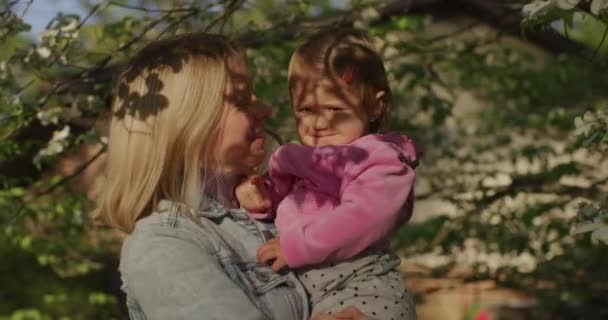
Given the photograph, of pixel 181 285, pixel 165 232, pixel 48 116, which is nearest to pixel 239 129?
pixel 165 232

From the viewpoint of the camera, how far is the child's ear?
10.3 feet

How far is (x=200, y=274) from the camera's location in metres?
2.62

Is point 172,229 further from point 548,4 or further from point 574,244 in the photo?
point 574,244

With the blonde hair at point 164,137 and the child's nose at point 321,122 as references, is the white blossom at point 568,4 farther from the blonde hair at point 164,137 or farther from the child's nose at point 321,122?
the blonde hair at point 164,137

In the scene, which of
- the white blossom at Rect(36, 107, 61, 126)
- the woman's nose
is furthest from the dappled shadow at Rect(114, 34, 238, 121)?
the white blossom at Rect(36, 107, 61, 126)

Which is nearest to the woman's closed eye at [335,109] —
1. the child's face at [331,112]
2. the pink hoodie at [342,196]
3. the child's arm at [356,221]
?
the child's face at [331,112]

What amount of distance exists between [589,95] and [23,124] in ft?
16.3

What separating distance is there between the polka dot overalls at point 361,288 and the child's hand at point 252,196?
24 cm

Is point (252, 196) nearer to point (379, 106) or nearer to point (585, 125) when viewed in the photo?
point (379, 106)

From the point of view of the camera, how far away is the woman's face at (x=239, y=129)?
289 centimetres

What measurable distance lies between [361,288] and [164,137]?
578 millimetres

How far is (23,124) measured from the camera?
504 cm

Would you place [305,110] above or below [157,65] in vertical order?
below

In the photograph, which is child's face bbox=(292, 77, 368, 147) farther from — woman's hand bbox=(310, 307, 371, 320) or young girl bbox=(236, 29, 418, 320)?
woman's hand bbox=(310, 307, 371, 320)
